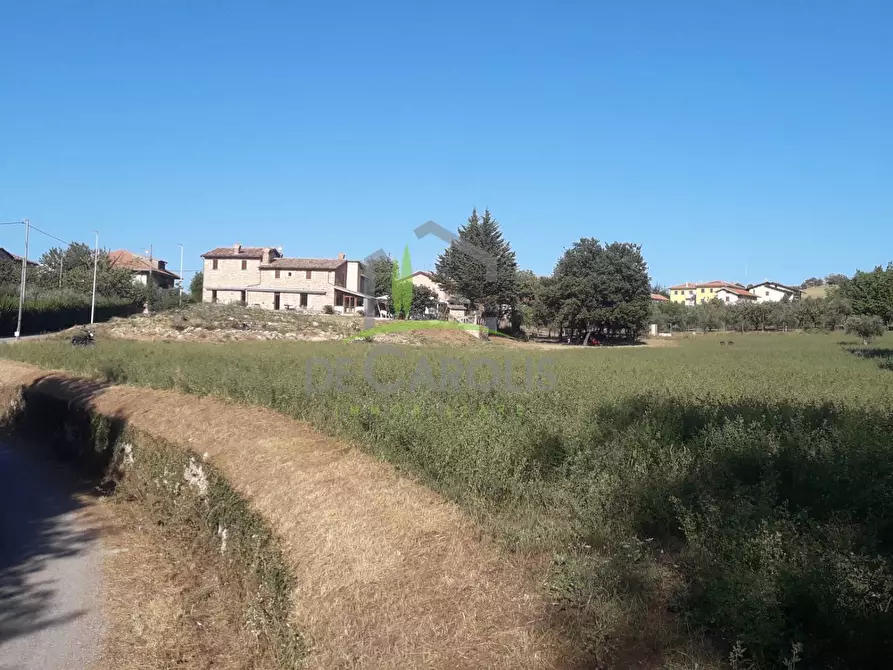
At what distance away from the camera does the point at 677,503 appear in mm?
5512

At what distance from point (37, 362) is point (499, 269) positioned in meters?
37.3

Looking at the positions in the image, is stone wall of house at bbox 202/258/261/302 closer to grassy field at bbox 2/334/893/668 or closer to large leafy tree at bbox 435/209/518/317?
large leafy tree at bbox 435/209/518/317

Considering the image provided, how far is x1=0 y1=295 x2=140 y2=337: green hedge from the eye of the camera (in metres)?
42.7

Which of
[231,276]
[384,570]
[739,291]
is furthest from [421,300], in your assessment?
[739,291]

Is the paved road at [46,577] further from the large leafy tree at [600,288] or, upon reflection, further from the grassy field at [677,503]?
the large leafy tree at [600,288]

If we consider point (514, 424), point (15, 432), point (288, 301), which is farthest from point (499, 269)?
point (514, 424)

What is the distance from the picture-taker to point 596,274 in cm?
5747

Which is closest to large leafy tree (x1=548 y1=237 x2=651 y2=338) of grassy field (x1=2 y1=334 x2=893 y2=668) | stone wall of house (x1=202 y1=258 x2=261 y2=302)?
stone wall of house (x1=202 y1=258 x2=261 y2=302)

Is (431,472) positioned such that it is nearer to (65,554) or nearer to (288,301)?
(65,554)

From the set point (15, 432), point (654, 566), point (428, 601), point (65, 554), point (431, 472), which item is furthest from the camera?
point (15, 432)

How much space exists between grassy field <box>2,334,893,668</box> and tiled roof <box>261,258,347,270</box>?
54.5 meters

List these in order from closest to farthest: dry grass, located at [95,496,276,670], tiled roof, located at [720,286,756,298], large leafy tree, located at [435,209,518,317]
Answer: dry grass, located at [95,496,276,670] < large leafy tree, located at [435,209,518,317] < tiled roof, located at [720,286,756,298]

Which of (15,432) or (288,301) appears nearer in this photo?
(15,432)

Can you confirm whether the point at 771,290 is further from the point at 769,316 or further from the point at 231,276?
the point at 231,276
